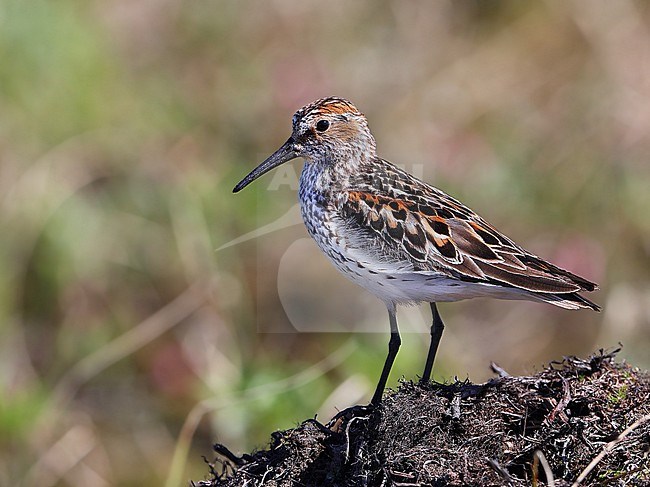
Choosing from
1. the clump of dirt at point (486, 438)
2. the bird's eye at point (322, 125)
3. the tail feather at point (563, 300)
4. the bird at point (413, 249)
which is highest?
the bird's eye at point (322, 125)

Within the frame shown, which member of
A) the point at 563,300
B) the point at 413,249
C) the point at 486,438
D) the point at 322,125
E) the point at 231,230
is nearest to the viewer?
the point at 486,438

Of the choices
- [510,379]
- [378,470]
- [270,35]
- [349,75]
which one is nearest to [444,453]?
[378,470]

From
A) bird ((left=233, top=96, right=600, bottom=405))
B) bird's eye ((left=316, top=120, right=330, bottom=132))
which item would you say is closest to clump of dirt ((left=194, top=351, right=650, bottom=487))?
bird ((left=233, top=96, right=600, bottom=405))

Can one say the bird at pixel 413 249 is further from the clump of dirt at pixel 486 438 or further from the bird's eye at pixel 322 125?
the clump of dirt at pixel 486 438

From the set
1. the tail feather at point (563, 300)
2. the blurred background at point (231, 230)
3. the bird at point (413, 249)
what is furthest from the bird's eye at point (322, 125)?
the blurred background at point (231, 230)

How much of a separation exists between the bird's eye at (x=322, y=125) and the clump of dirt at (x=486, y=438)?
2.07 m

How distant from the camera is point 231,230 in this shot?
9.41m

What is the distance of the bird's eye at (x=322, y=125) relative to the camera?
5.95 metres

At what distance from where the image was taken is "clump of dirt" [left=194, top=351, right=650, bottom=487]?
380 centimetres

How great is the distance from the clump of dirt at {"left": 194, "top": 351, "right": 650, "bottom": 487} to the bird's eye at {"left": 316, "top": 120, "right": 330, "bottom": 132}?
207 centimetres

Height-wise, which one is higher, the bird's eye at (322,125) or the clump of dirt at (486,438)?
the bird's eye at (322,125)

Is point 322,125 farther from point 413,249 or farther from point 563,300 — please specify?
point 563,300

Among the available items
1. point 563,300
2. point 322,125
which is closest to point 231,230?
point 322,125

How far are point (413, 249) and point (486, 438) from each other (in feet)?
4.55
